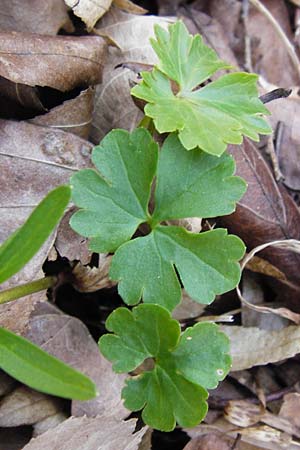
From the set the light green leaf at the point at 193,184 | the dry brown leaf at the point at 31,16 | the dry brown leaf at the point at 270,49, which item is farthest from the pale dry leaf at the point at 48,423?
the dry brown leaf at the point at 270,49

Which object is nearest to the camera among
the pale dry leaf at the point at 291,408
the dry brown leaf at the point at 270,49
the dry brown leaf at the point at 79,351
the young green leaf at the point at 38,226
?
the young green leaf at the point at 38,226

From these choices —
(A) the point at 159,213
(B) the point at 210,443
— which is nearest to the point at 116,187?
(A) the point at 159,213

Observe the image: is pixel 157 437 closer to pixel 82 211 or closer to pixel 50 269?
pixel 50 269

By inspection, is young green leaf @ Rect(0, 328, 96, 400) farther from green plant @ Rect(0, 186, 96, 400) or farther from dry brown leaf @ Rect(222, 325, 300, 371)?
dry brown leaf @ Rect(222, 325, 300, 371)

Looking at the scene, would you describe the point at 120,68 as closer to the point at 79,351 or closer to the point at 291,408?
the point at 79,351

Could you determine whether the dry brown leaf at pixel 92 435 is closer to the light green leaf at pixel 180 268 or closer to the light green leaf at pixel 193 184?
the light green leaf at pixel 180 268

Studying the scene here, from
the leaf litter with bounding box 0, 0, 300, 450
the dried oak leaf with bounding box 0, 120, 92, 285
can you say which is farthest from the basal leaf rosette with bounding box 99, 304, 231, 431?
the dried oak leaf with bounding box 0, 120, 92, 285
